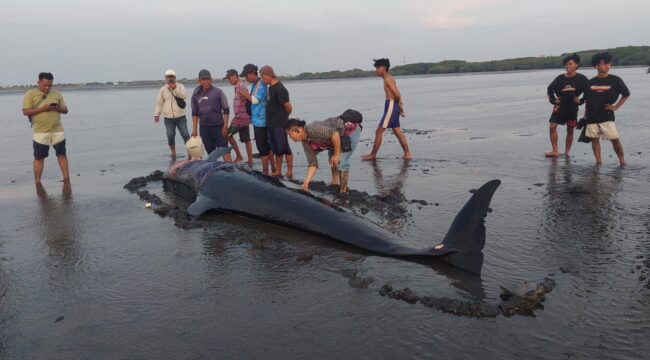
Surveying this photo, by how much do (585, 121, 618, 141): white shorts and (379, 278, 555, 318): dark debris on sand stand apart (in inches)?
274

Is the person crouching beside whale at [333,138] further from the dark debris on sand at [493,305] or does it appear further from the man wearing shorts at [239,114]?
the dark debris on sand at [493,305]

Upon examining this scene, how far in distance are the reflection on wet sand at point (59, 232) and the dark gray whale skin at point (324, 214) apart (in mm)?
1661

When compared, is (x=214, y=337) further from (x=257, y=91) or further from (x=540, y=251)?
(x=257, y=91)

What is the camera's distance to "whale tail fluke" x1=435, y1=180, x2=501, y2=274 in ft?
15.9

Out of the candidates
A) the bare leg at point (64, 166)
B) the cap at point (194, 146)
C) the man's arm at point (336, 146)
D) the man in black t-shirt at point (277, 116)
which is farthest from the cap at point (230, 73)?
the man's arm at point (336, 146)

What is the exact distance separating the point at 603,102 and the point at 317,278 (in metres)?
8.28

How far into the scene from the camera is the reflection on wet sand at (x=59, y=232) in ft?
19.3

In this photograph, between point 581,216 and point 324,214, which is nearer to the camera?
point 324,214

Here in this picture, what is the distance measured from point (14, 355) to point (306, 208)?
355 cm

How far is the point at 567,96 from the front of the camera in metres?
11.4

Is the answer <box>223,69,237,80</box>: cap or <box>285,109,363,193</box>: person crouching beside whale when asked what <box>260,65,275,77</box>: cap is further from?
<box>223,69,237,80</box>: cap

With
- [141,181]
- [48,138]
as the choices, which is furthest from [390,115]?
[48,138]

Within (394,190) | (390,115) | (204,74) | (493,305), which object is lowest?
(493,305)

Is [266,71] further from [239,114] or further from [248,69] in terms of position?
[239,114]
